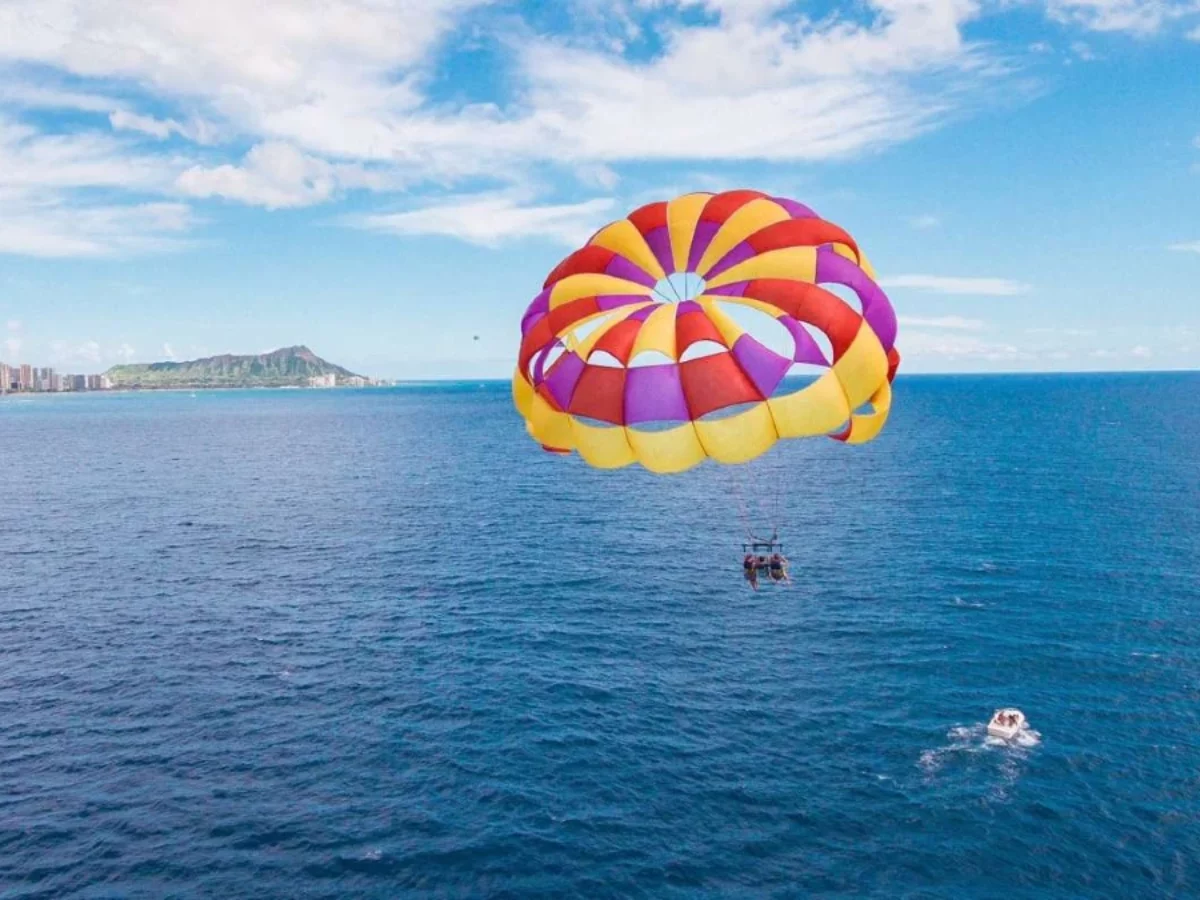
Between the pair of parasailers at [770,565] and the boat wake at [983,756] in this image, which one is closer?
the pair of parasailers at [770,565]

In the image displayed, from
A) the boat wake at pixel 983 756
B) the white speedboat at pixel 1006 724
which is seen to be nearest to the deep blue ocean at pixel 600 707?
the boat wake at pixel 983 756

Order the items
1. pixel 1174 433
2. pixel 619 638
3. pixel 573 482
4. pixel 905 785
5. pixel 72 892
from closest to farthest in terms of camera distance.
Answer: pixel 72 892 < pixel 905 785 < pixel 619 638 < pixel 573 482 < pixel 1174 433

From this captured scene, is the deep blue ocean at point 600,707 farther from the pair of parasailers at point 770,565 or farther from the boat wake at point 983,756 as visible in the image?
the pair of parasailers at point 770,565

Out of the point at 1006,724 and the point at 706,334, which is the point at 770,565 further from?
the point at 1006,724

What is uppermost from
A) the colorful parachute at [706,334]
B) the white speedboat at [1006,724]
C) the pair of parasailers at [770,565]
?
the colorful parachute at [706,334]

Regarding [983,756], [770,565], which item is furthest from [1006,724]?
[770,565]

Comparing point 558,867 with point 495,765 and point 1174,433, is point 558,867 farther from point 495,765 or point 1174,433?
point 1174,433

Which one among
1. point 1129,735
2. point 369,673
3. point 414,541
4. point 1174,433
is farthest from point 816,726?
point 1174,433
